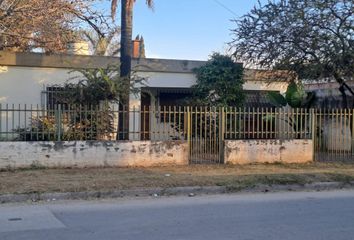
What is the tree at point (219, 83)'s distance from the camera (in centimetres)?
1872

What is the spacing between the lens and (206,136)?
15641 millimetres

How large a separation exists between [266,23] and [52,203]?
1130 cm

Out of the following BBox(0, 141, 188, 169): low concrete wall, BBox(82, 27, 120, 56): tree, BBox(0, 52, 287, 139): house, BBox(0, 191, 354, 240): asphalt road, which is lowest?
BBox(0, 191, 354, 240): asphalt road

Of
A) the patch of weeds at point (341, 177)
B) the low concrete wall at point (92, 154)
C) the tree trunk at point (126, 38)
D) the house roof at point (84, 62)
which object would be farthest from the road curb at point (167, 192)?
the house roof at point (84, 62)

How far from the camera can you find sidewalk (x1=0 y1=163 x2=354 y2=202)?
10391mm

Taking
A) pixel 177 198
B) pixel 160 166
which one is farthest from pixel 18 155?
pixel 177 198

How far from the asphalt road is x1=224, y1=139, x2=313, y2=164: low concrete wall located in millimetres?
3977

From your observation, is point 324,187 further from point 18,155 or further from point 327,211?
point 18,155

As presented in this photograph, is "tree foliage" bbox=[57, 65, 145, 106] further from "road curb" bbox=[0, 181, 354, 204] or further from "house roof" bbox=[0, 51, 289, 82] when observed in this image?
"road curb" bbox=[0, 181, 354, 204]

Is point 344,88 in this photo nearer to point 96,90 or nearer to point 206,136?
point 206,136

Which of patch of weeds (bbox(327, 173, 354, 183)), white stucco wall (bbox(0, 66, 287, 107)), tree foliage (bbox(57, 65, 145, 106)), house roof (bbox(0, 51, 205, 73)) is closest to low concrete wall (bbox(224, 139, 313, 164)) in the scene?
patch of weeds (bbox(327, 173, 354, 183))

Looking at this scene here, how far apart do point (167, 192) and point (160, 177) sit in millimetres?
1088

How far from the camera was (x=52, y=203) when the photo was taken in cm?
973

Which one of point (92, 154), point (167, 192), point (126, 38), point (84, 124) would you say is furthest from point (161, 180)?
point (126, 38)
